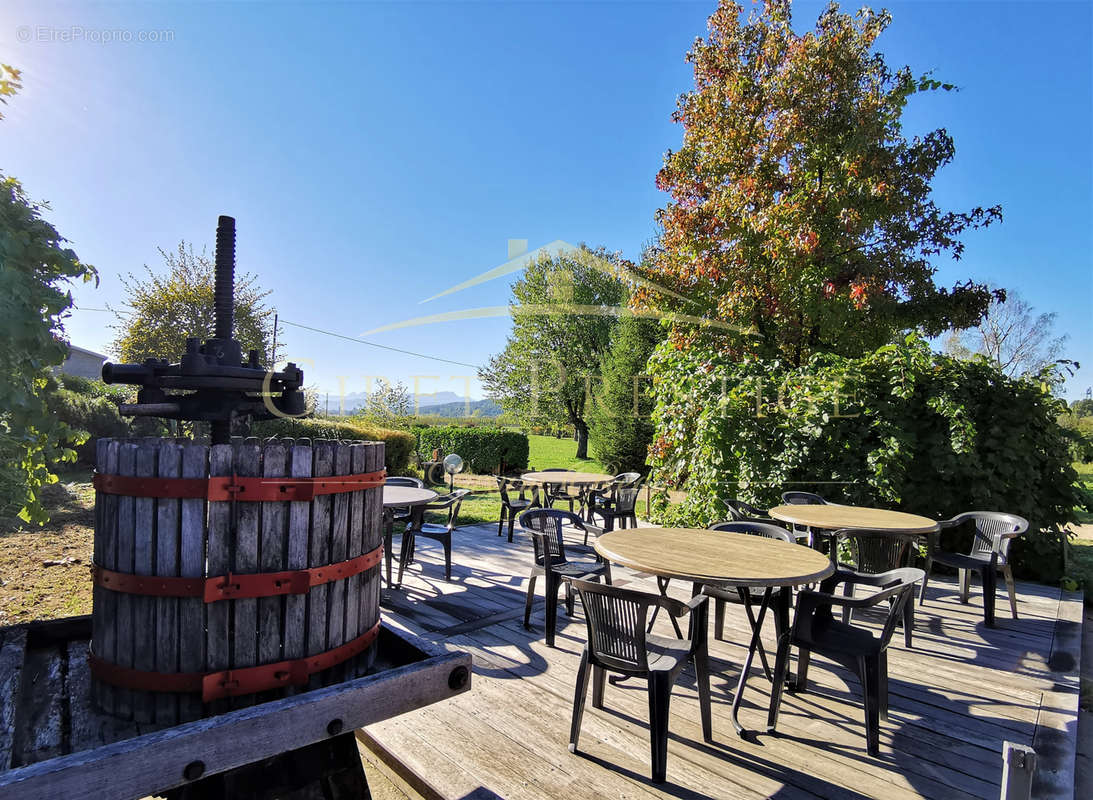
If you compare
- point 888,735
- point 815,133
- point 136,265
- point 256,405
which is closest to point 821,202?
point 815,133

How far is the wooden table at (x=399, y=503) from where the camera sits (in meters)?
4.57

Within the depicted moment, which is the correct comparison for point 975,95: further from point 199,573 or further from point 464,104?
point 199,573

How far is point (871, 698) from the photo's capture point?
2.43 metres

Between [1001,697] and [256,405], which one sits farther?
[1001,697]

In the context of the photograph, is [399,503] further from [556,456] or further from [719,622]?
[556,456]

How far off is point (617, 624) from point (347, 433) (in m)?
11.7

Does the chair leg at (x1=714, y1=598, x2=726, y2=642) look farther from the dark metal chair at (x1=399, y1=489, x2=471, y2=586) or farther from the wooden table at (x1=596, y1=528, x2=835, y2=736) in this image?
the dark metal chair at (x1=399, y1=489, x2=471, y2=586)

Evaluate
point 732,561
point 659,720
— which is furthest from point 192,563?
point 732,561

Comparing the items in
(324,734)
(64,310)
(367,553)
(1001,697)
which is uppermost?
(64,310)

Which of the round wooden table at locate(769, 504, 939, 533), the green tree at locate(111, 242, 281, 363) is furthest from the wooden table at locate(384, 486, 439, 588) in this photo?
the green tree at locate(111, 242, 281, 363)

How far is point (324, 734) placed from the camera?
1.66 metres

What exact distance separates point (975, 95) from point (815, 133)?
245 cm

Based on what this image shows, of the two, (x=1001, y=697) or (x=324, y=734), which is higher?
(x=324, y=734)

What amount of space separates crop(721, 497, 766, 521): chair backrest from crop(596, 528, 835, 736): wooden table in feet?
5.06
